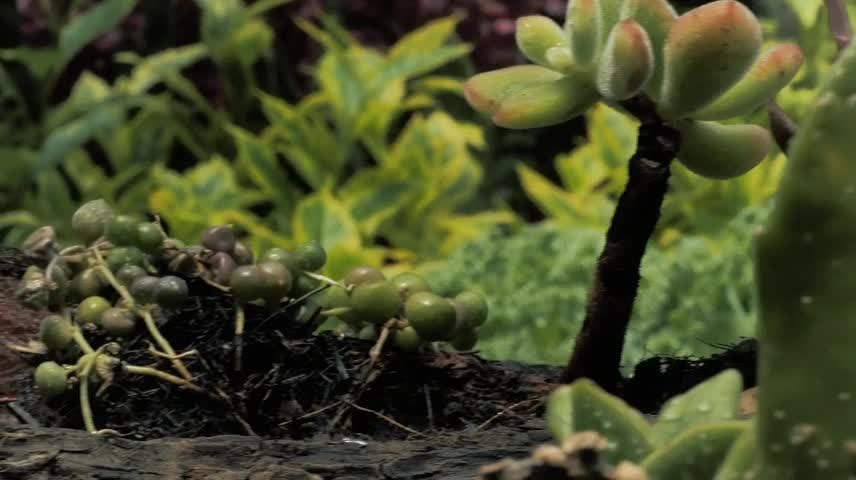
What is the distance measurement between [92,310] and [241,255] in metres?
0.11

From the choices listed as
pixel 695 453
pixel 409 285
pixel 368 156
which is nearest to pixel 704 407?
pixel 695 453

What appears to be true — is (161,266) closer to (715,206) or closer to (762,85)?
(762,85)

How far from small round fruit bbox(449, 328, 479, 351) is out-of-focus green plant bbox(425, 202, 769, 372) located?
463 millimetres

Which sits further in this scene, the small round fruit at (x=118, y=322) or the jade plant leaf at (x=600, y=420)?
the small round fruit at (x=118, y=322)

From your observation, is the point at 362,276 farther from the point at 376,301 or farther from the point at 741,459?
the point at 741,459

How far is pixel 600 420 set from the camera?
396 mm

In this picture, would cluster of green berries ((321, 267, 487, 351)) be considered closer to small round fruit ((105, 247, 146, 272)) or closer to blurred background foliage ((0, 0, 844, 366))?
small round fruit ((105, 247, 146, 272))

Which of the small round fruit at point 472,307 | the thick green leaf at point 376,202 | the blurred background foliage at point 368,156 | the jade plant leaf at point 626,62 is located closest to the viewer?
the jade plant leaf at point 626,62

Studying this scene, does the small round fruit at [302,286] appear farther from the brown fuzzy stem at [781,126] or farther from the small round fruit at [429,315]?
the brown fuzzy stem at [781,126]

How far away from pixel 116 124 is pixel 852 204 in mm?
2002

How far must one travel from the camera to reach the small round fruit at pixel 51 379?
22.9 inches

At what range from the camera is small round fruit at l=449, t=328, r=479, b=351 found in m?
0.68

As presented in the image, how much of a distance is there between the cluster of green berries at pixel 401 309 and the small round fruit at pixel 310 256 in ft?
0.06

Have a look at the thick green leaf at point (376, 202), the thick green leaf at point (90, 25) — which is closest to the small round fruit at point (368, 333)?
the thick green leaf at point (376, 202)
